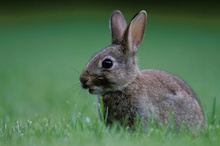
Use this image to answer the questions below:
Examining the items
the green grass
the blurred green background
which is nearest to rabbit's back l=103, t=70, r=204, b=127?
the green grass

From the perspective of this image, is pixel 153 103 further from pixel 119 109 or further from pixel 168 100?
pixel 119 109

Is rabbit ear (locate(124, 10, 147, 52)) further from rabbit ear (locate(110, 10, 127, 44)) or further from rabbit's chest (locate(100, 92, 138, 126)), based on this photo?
rabbit's chest (locate(100, 92, 138, 126))

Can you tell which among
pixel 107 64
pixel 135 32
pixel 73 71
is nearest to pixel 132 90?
pixel 107 64

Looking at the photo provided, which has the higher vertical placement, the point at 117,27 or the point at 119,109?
the point at 117,27

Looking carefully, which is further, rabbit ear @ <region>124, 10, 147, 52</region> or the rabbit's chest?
rabbit ear @ <region>124, 10, 147, 52</region>

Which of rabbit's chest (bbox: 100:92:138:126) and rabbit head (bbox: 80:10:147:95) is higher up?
rabbit head (bbox: 80:10:147:95)

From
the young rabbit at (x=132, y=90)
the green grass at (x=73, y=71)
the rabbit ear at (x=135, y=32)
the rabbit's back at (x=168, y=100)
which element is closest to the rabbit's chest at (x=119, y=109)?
the young rabbit at (x=132, y=90)

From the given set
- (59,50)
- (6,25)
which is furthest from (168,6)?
(59,50)
